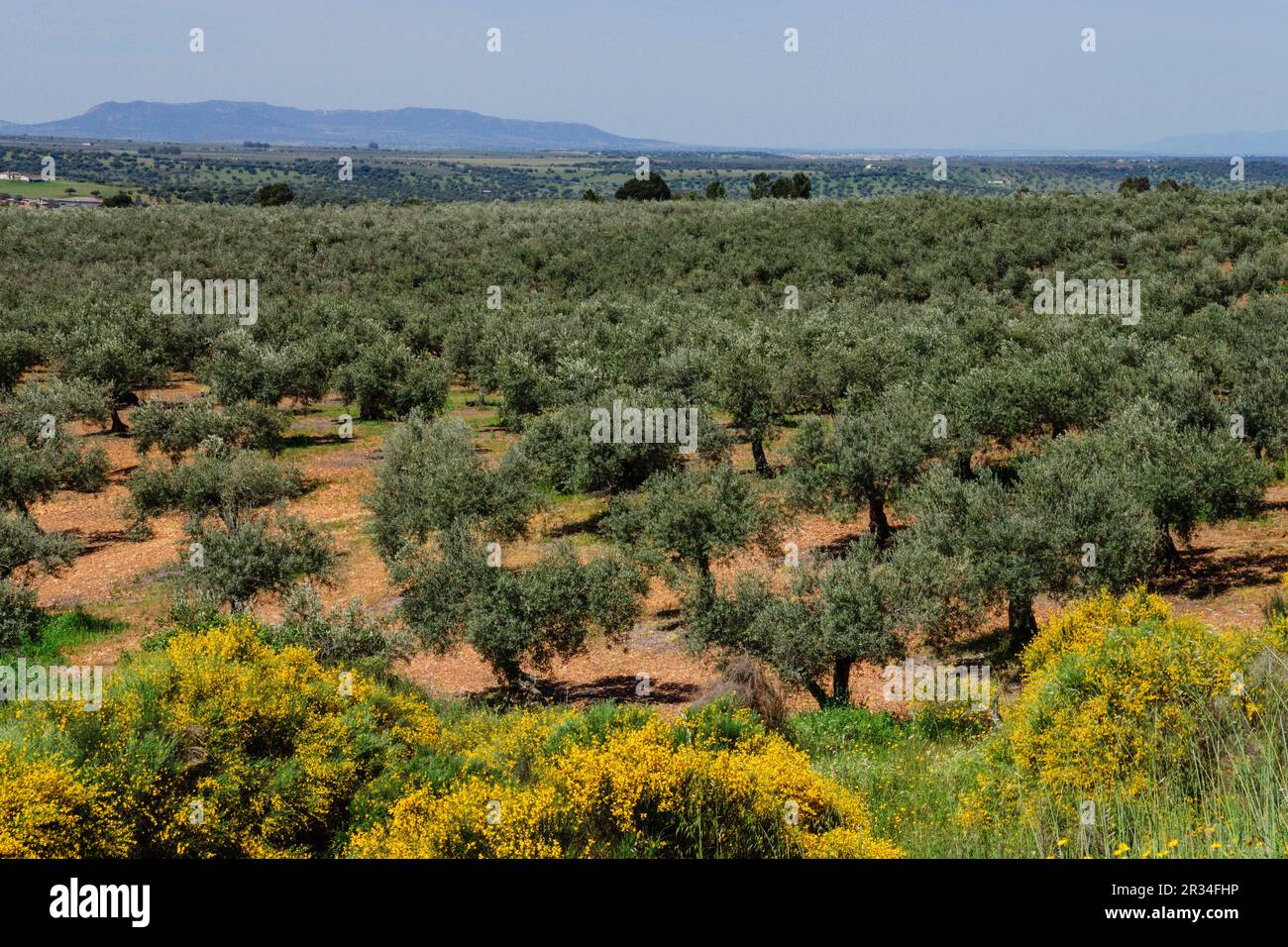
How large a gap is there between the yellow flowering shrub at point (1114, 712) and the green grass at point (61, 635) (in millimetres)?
21128

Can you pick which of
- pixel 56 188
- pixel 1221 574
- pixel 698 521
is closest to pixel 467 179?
pixel 56 188

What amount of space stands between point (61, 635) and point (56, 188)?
4792 inches

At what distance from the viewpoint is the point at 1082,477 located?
21688 millimetres

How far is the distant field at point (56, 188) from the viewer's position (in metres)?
115

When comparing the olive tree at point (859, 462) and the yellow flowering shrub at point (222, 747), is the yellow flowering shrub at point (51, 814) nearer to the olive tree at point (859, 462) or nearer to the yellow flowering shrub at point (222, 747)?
the yellow flowering shrub at point (222, 747)

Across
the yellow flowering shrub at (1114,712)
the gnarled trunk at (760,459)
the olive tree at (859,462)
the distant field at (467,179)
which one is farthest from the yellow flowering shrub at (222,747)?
the distant field at (467,179)

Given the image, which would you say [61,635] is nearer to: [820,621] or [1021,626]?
[820,621]

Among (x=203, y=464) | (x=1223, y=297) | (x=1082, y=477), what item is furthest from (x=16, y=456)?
(x=1223, y=297)

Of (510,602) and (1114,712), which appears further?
(510,602)

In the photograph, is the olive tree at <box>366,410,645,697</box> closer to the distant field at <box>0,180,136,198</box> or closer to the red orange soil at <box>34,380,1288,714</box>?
the red orange soil at <box>34,380,1288,714</box>

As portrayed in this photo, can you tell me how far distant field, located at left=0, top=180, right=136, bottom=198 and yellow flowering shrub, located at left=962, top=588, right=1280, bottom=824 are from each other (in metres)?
127

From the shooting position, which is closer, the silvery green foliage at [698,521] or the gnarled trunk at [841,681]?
the gnarled trunk at [841,681]

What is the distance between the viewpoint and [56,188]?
400 feet
